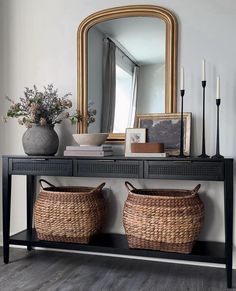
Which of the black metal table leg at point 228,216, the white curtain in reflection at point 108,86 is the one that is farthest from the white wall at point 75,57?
the black metal table leg at point 228,216

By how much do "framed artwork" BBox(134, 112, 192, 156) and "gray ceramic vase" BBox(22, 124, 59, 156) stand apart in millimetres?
725

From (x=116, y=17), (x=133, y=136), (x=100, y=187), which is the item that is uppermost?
(x=116, y=17)

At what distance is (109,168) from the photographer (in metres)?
2.39

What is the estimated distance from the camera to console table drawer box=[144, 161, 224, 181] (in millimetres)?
2186

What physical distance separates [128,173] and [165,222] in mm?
397

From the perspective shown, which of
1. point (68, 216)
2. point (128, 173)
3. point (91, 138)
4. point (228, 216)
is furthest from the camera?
point (91, 138)

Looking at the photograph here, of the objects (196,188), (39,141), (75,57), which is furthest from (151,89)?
(39,141)

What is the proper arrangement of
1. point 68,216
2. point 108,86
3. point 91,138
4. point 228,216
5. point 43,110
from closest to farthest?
point 228,216 < point 68,216 < point 91,138 < point 43,110 < point 108,86

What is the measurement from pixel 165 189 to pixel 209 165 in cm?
55

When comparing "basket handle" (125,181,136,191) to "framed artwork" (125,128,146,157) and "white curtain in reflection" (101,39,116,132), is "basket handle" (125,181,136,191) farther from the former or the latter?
"white curtain in reflection" (101,39,116,132)

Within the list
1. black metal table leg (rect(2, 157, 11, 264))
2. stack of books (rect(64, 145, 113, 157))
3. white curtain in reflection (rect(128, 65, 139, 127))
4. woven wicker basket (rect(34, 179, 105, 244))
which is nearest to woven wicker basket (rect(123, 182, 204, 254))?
woven wicker basket (rect(34, 179, 105, 244))

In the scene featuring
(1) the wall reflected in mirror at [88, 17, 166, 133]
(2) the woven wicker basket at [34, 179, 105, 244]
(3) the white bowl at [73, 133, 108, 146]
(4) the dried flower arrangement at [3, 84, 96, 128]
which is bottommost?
(2) the woven wicker basket at [34, 179, 105, 244]

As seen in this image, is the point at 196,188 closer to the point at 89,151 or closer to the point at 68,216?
the point at 89,151

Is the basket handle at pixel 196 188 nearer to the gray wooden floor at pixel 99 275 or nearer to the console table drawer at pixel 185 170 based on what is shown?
the console table drawer at pixel 185 170
